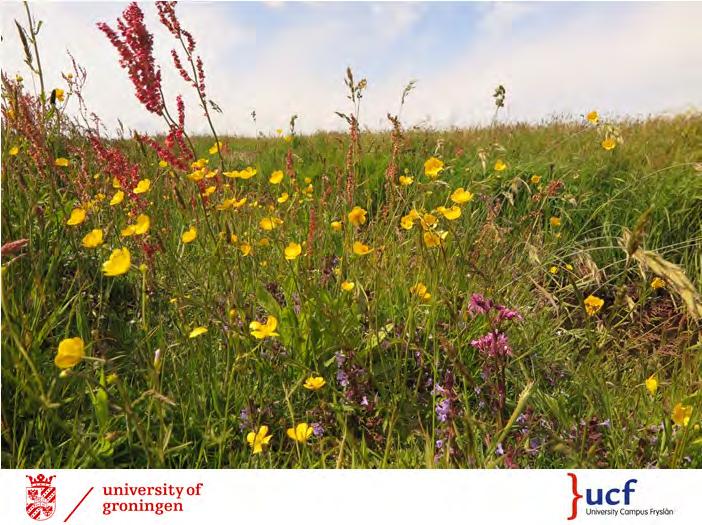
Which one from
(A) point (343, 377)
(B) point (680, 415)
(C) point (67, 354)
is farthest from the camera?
(A) point (343, 377)

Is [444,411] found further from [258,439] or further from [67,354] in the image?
[67,354]

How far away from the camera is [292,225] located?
246cm

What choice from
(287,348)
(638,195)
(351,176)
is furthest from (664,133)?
(287,348)

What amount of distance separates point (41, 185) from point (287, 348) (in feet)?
5.30

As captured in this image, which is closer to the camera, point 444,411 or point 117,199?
point 444,411

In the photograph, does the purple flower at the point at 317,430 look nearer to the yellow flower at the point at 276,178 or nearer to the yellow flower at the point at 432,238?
the yellow flower at the point at 432,238

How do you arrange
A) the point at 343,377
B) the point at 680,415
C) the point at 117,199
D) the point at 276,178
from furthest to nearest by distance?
the point at 276,178 → the point at 117,199 → the point at 343,377 → the point at 680,415

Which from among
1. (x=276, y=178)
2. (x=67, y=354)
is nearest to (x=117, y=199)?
(x=276, y=178)
